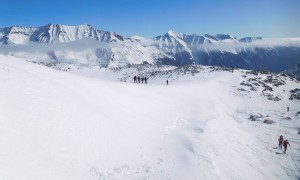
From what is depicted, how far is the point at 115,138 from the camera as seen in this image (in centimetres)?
2380

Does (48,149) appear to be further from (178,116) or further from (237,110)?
(237,110)

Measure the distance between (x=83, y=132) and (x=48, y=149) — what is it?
4454 millimetres

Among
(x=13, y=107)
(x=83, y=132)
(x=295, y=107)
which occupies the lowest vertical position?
(x=295, y=107)

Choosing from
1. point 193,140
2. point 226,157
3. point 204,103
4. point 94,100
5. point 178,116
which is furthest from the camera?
point 204,103

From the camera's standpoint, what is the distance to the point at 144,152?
23297 mm

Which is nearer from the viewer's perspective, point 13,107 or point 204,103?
point 13,107

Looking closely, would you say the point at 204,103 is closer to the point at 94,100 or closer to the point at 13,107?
the point at 94,100

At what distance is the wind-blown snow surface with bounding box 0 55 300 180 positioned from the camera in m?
17.4

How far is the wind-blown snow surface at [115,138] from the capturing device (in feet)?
57.0

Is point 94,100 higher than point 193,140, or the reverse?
point 94,100

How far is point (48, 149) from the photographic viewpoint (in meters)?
17.8

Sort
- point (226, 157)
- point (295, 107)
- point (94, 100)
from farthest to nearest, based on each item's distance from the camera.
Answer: point (295, 107) → point (94, 100) → point (226, 157)

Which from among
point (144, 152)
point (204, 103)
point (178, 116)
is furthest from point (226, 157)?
point (204, 103)

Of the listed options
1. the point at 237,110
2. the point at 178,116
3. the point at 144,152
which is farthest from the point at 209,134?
the point at 237,110
